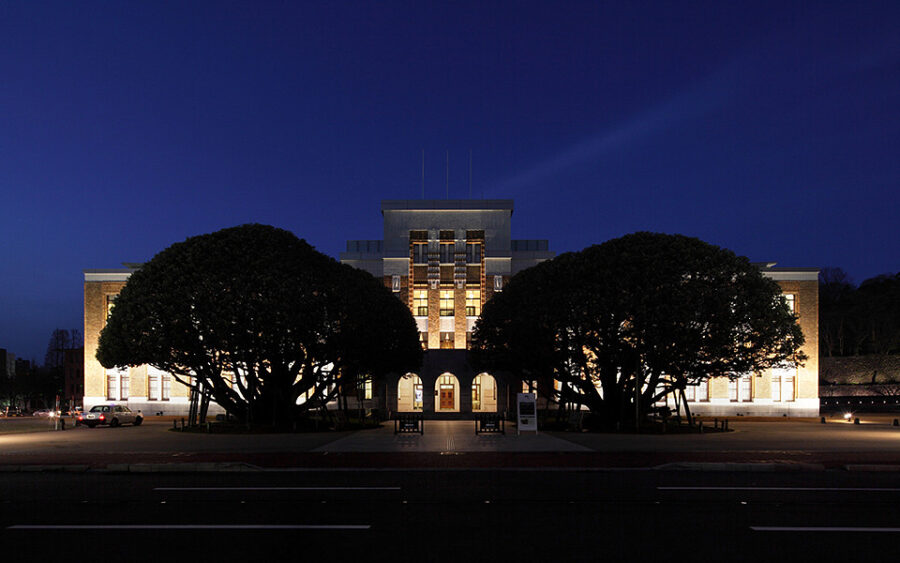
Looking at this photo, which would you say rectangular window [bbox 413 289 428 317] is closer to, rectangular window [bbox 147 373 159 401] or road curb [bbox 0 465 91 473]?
rectangular window [bbox 147 373 159 401]

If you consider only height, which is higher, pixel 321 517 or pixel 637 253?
pixel 637 253

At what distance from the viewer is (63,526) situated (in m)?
10.9

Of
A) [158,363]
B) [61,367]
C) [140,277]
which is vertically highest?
[140,277]

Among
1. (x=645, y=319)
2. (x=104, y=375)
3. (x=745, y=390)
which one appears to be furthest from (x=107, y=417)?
(x=745, y=390)

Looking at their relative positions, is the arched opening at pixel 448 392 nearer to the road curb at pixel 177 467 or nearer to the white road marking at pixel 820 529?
the road curb at pixel 177 467

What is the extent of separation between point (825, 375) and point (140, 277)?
6849 centimetres

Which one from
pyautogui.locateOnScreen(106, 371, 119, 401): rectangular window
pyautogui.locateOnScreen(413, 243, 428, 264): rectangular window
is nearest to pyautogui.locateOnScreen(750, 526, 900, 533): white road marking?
pyautogui.locateOnScreen(413, 243, 428, 264): rectangular window

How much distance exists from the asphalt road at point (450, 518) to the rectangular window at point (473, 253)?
146ft

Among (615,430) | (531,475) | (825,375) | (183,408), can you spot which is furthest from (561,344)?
(825,375)

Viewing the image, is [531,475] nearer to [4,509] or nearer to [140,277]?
[4,509]

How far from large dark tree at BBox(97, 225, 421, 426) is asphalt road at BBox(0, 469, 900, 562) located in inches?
665

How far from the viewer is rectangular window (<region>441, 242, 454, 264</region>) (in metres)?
61.5

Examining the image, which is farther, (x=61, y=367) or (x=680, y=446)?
(x=61, y=367)

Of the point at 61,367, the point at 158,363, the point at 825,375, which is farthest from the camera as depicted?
the point at 61,367
